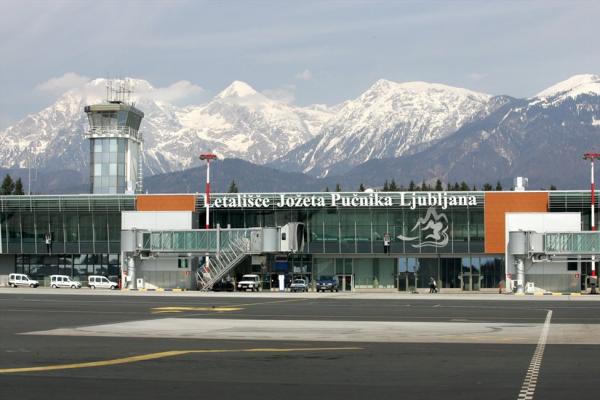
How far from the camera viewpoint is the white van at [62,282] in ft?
398

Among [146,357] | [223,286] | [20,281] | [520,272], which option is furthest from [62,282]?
[146,357]

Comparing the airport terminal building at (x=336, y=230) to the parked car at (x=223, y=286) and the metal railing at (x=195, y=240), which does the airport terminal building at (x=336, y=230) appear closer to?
the metal railing at (x=195, y=240)

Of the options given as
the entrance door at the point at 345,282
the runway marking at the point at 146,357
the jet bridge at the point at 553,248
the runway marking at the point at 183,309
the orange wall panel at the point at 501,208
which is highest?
the orange wall panel at the point at 501,208

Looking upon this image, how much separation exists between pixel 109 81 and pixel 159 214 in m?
49.9

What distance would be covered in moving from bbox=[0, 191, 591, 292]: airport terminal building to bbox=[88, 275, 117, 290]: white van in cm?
304

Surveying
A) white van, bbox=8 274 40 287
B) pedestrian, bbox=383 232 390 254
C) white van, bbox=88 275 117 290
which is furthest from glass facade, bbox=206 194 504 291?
white van, bbox=8 274 40 287

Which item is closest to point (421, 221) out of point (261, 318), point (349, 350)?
point (261, 318)

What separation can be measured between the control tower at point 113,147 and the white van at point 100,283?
30.5 m

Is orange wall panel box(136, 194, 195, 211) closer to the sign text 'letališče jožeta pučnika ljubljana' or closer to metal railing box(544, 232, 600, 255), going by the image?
the sign text 'letališče jožeta pučnika ljubljana'

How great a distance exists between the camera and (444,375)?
2823 cm

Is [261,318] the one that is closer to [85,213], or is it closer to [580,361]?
[580,361]

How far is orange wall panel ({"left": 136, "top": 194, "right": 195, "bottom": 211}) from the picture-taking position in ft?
411

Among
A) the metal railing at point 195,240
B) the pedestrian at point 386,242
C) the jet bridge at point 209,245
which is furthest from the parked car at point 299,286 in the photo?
the pedestrian at point 386,242

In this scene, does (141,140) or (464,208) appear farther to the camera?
(141,140)
